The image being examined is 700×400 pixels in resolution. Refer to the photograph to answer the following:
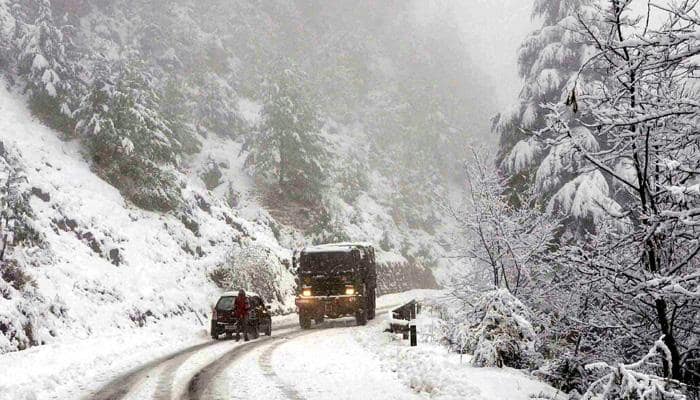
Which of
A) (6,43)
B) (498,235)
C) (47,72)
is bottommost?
(498,235)

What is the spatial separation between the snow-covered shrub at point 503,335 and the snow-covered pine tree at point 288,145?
31.0 metres

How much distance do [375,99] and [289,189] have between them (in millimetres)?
32110

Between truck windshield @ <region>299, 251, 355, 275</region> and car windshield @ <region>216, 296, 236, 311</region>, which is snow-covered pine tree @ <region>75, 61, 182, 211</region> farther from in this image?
car windshield @ <region>216, 296, 236, 311</region>

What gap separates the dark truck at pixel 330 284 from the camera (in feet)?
72.8

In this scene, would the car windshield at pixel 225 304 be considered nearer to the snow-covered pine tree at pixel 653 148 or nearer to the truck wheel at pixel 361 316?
the truck wheel at pixel 361 316

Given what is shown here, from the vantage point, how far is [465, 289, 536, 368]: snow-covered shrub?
11075 millimetres

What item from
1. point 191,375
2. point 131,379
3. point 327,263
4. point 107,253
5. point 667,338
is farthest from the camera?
point 107,253

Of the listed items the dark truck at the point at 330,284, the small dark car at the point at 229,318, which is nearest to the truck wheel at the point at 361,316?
the dark truck at the point at 330,284

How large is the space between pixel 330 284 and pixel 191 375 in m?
10.7

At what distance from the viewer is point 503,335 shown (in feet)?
36.8

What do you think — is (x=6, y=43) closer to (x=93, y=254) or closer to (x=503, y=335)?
(x=93, y=254)

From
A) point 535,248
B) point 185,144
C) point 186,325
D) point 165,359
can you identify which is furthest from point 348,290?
point 185,144

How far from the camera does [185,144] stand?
127 ft

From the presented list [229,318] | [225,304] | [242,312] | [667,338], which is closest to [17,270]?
[225,304]
